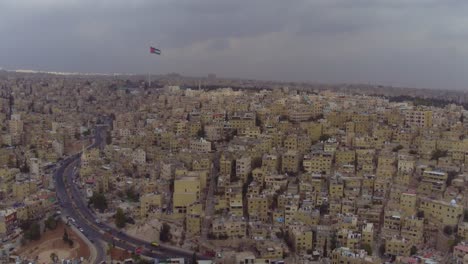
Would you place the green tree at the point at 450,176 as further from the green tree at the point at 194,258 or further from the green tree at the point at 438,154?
the green tree at the point at 194,258

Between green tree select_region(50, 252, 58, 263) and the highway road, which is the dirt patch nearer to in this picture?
green tree select_region(50, 252, 58, 263)

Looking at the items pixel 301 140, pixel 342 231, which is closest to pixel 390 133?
pixel 301 140

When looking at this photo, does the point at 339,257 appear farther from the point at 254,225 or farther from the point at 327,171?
the point at 327,171

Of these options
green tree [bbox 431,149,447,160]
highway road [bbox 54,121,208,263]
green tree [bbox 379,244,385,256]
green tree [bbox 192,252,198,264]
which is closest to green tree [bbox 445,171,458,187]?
green tree [bbox 431,149,447,160]

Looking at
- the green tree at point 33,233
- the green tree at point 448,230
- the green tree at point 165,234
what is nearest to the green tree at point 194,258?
the green tree at point 165,234

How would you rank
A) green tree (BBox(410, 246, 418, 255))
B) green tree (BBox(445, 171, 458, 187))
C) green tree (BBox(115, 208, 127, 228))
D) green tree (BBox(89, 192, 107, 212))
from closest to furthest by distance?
green tree (BBox(410, 246, 418, 255)) → green tree (BBox(115, 208, 127, 228)) → green tree (BBox(445, 171, 458, 187)) → green tree (BBox(89, 192, 107, 212))

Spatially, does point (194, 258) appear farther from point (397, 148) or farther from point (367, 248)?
point (397, 148)
